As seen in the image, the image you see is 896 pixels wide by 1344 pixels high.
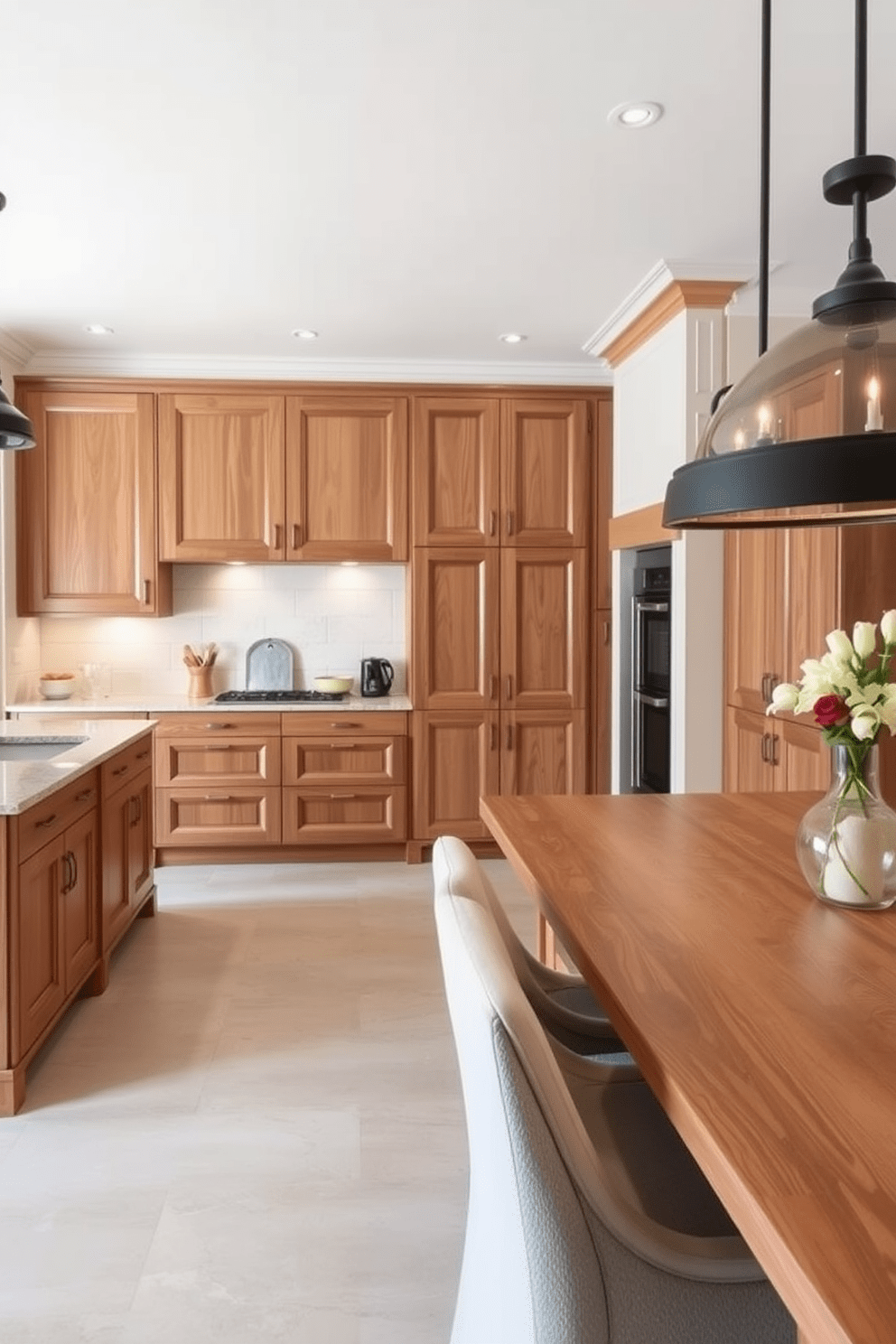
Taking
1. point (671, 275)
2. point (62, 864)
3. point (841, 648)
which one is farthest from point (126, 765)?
point (841, 648)

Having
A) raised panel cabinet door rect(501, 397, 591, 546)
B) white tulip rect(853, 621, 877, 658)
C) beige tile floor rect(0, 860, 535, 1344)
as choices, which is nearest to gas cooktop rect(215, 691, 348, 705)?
raised panel cabinet door rect(501, 397, 591, 546)

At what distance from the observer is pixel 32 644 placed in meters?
5.11

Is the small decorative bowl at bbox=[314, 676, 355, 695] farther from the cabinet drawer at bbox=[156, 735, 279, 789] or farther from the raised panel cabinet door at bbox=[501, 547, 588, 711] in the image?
the raised panel cabinet door at bbox=[501, 547, 588, 711]

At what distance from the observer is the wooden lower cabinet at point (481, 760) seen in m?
4.91

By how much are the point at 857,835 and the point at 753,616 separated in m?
1.96

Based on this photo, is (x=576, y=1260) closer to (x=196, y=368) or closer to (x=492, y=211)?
(x=492, y=211)

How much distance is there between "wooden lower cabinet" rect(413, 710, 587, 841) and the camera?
4.91 metres

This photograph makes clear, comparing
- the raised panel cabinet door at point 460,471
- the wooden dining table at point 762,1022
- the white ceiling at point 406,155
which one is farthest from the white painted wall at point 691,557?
the wooden dining table at point 762,1022

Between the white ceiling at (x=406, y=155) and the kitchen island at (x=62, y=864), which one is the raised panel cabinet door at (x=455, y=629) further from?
the kitchen island at (x=62, y=864)

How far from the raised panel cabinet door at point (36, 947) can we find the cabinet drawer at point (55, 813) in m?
0.03

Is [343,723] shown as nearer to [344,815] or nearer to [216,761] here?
[344,815]

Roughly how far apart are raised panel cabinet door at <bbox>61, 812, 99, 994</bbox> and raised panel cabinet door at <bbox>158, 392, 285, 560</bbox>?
6.61 ft

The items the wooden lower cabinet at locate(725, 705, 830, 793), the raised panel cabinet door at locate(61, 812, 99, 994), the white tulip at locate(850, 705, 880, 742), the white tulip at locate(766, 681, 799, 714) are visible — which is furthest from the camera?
the wooden lower cabinet at locate(725, 705, 830, 793)

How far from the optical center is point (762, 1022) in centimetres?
116
